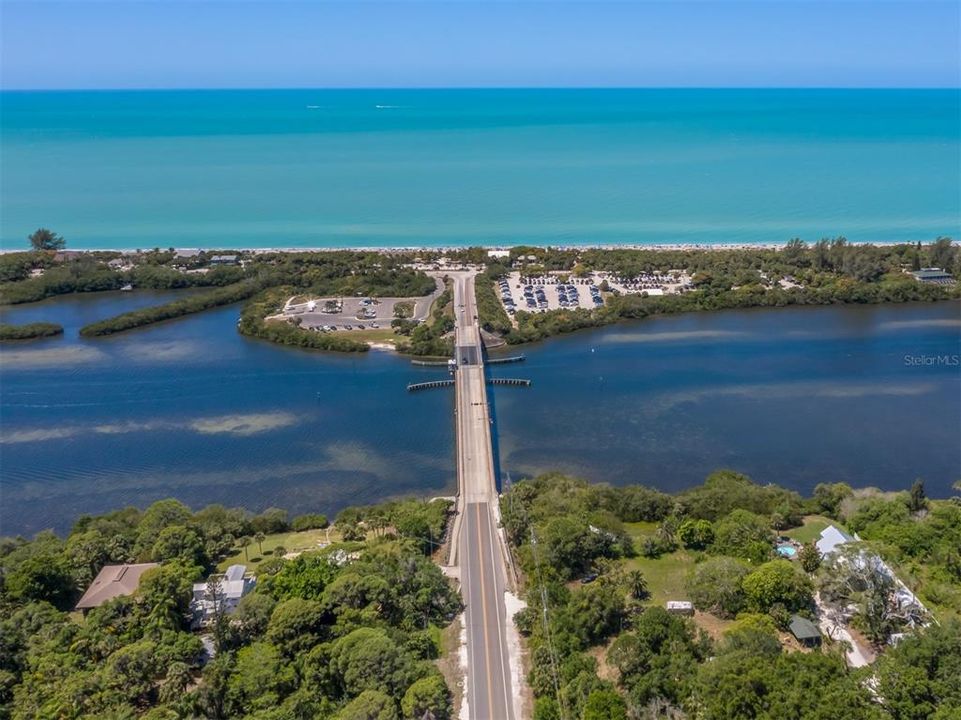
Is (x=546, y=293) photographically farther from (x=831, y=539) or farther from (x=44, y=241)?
(x=44, y=241)

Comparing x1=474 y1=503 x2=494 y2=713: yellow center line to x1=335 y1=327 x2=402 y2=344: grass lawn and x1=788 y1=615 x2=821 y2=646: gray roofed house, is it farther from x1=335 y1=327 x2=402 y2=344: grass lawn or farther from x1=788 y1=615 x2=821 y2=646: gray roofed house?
x1=335 y1=327 x2=402 y2=344: grass lawn

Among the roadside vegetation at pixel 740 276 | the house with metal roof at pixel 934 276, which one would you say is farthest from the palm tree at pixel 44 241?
the house with metal roof at pixel 934 276

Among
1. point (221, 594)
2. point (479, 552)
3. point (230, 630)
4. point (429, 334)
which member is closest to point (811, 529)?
point (479, 552)

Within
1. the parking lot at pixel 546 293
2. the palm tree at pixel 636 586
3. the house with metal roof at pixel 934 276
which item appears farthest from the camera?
the house with metal roof at pixel 934 276

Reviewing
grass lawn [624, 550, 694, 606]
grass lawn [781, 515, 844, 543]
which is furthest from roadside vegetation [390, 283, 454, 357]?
grass lawn [781, 515, 844, 543]

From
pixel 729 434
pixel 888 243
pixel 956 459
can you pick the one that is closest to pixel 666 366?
→ pixel 729 434

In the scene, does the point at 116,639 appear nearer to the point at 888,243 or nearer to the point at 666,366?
the point at 666,366

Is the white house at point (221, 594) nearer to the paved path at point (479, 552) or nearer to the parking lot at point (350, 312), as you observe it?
the paved path at point (479, 552)
